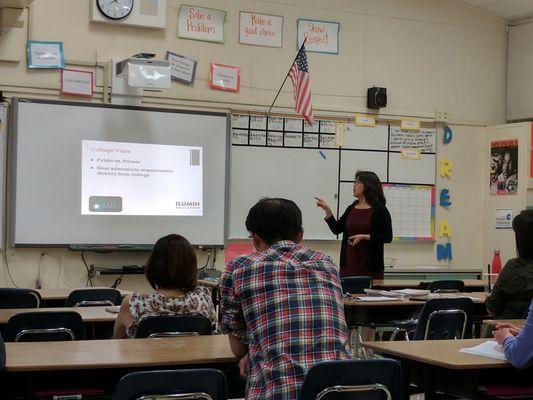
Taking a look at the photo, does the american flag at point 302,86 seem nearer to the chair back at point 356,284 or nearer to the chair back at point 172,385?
the chair back at point 356,284

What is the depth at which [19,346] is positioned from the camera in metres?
2.99

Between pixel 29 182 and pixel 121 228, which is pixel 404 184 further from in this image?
pixel 29 182

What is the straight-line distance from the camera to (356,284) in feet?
19.7

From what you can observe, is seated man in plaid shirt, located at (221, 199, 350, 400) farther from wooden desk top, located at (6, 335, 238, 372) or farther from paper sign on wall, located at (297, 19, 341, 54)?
paper sign on wall, located at (297, 19, 341, 54)

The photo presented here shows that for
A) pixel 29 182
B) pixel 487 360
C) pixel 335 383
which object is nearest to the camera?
pixel 335 383

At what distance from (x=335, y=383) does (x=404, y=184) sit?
20.5 ft

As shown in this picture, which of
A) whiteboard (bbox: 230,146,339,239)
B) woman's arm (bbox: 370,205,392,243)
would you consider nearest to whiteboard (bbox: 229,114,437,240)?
whiteboard (bbox: 230,146,339,239)

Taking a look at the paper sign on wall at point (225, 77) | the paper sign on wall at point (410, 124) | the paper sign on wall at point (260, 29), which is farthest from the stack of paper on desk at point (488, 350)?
the paper sign on wall at point (410, 124)

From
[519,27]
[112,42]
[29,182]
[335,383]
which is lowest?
[335,383]

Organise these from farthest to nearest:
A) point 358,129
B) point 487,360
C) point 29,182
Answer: point 358,129 → point 29,182 → point 487,360

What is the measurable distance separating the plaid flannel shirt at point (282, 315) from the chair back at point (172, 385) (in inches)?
8.5

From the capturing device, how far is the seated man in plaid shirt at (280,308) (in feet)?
8.71

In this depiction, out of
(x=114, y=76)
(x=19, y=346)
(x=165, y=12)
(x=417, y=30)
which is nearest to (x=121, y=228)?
(x=114, y=76)

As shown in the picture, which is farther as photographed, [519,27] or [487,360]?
[519,27]
